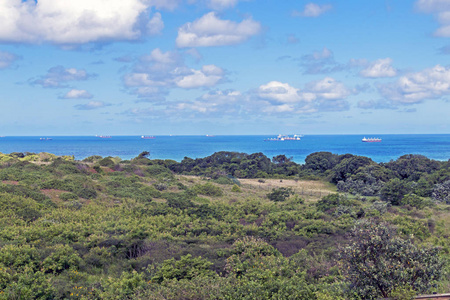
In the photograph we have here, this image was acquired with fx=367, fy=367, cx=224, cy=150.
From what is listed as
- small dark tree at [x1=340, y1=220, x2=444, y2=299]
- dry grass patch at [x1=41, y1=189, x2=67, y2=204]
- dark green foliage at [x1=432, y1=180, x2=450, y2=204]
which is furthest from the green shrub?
dark green foliage at [x1=432, y1=180, x2=450, y2=204]

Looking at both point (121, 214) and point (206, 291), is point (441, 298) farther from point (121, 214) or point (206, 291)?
point (121, 214)

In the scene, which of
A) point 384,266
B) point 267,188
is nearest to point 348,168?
point 267,188

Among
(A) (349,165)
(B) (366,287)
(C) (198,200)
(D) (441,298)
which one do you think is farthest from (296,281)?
(A) (349,165)

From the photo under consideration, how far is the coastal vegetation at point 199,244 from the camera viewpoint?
302 inches

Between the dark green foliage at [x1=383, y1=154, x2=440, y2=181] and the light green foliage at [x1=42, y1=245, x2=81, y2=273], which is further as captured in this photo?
the dark green foliage at [x1=383, y1=154, x2=440, y2=181]

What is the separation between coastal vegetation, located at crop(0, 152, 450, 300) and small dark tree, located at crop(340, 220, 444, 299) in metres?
0.02

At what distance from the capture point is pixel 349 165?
4134 cm

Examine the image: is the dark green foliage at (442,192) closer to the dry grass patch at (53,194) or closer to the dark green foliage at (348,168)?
the dark green foliage at (348,168)

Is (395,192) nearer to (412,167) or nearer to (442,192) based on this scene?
(442,192)

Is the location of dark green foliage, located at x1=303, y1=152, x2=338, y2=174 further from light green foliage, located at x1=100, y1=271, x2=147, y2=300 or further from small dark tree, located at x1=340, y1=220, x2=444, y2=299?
light green foliage, located at x1=100, y1=271, x2=147, y2=300

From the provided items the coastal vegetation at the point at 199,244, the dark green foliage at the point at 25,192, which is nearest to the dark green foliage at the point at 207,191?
the coastal vegetation at the point at 199,244

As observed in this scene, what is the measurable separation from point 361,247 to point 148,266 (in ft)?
18.5

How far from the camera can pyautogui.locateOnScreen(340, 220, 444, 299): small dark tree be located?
291 inches

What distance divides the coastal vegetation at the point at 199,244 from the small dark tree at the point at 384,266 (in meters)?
0.02
